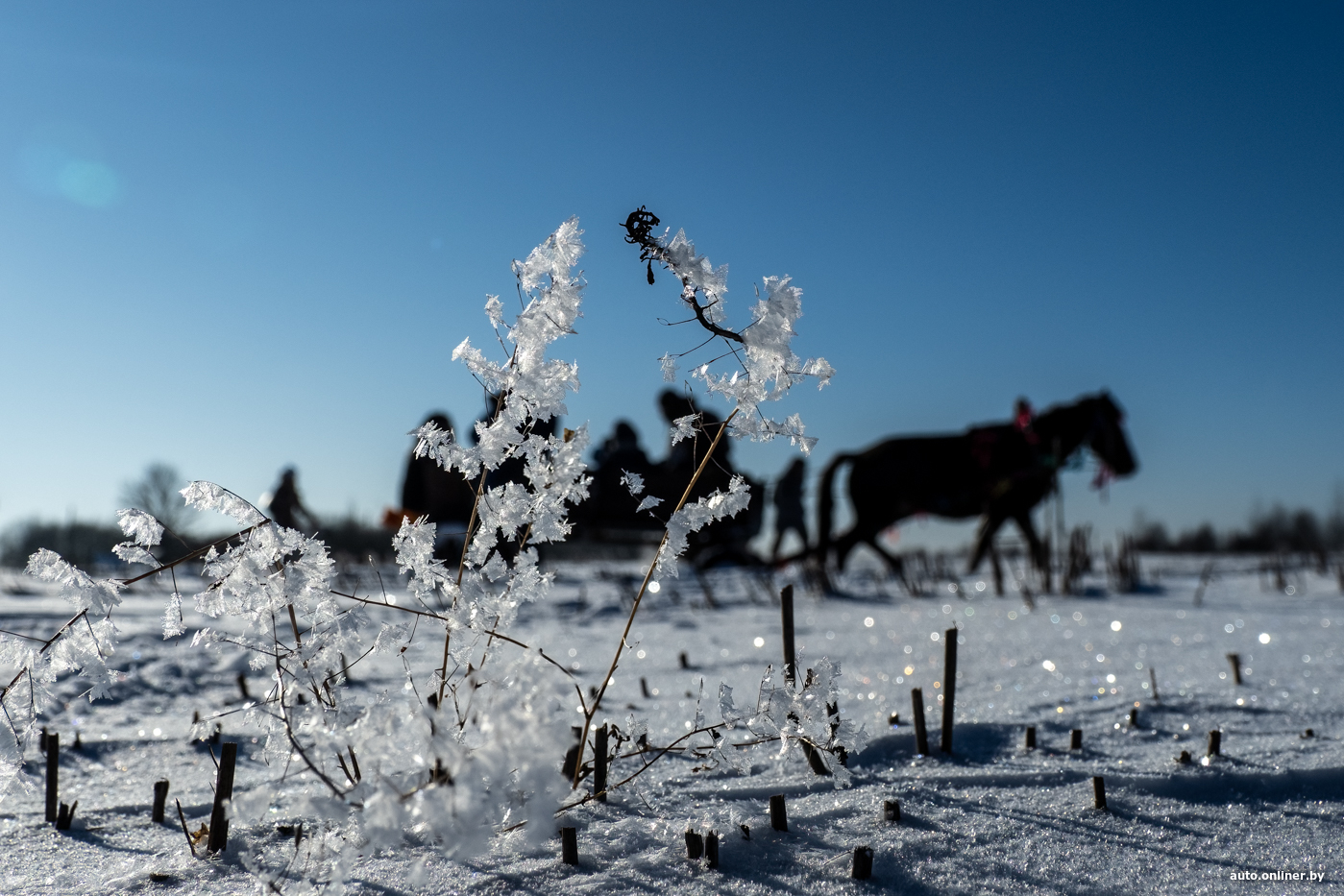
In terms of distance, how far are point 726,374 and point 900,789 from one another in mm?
1121

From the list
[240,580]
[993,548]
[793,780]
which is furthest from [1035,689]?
[993,548]

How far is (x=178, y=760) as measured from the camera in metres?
2.41

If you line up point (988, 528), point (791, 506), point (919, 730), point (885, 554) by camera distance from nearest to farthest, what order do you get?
point (919, 730) < point (988, 528) < point (885, 554) < point (791, 506)

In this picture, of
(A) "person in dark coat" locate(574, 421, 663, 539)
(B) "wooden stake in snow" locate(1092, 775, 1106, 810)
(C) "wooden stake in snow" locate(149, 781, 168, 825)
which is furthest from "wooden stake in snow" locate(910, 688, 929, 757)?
(A) "person in dark coat" locate(574, 421, 663, 539)

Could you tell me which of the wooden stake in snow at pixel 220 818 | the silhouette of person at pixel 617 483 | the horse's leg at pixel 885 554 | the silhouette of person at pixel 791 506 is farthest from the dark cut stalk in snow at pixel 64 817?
the silhouette of person at pixel 791 506

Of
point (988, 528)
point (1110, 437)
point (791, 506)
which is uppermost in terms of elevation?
point (1110, 437)

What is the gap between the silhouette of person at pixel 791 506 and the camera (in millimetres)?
9891

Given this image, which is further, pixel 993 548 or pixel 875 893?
pixel 993 548

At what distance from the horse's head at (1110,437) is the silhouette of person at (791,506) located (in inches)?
125

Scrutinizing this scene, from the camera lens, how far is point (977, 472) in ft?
28.1

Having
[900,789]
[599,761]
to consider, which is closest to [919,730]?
[900,789]

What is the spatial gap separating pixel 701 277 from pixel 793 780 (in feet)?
4.15

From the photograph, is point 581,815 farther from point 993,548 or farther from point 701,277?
point 993,548

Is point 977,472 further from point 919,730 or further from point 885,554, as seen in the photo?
point 919,730
